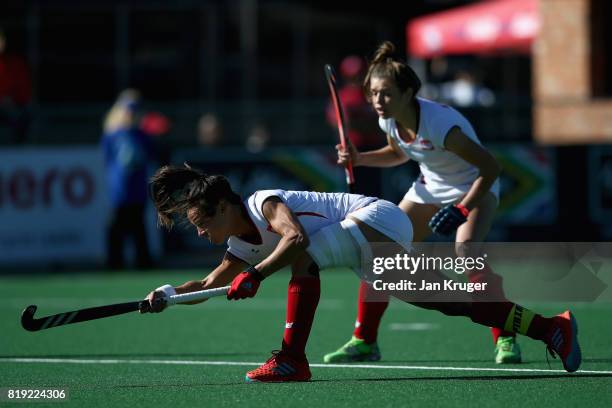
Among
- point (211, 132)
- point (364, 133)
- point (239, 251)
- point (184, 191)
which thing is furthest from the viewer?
point (211, 132)

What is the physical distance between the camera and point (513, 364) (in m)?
7.55

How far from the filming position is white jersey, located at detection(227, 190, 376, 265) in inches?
265

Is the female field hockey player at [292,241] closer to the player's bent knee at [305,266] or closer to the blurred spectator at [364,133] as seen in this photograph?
the player's bent knee at [305,266]

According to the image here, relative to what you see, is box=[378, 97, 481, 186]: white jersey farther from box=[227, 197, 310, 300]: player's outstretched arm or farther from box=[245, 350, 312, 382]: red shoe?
box=[245, 350, 312, 382]: red shoe

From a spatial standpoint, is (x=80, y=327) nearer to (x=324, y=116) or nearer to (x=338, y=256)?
(x=338, y=256)

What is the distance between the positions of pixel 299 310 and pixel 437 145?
4.89 ft

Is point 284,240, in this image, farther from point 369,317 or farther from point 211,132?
point 211,132

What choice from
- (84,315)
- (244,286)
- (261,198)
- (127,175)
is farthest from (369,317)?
(127,175)

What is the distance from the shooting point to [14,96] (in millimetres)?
15883

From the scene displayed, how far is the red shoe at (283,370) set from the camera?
6.74 meters

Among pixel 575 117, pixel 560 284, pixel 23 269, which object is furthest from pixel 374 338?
pixel 575 117

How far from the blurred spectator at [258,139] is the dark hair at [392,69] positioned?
747 centimetres

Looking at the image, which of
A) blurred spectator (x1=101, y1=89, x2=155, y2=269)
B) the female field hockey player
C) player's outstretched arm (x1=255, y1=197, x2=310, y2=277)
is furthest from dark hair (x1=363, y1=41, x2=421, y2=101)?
blurred spectator (x1=101, y1=89, x2=155, y2=269)

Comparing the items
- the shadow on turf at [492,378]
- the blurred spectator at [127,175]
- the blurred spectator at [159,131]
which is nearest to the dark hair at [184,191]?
the shadow on turf at [492,378]
